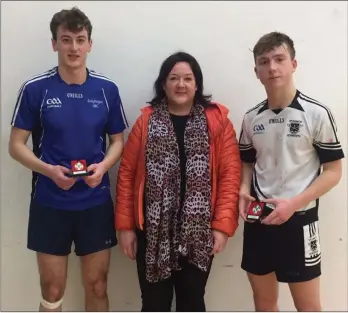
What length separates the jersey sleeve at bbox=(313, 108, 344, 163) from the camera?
5.22 ft

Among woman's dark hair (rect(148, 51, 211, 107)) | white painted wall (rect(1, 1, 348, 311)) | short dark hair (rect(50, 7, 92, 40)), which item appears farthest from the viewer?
white painted wall (rect(1, 1, 348, 311))

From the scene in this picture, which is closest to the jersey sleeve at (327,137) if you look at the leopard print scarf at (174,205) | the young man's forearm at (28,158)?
the leopard print scarf at (174,205)

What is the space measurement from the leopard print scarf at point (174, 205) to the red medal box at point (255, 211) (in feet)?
0.57

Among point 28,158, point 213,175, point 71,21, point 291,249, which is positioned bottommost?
point 291,249

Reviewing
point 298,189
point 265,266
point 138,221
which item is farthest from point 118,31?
point 265,266

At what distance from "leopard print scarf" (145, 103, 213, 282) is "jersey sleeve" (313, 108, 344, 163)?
1.41ft

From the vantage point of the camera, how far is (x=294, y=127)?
162 centimetres

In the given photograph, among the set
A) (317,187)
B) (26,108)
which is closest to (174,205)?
(317,187)

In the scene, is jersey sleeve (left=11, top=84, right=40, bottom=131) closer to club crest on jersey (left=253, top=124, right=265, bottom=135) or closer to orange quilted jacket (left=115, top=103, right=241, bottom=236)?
orange quilted jacket (left=115, top=103, right=241, bottom=236)

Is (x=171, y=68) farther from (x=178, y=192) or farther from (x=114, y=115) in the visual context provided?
(x=178, y=192)

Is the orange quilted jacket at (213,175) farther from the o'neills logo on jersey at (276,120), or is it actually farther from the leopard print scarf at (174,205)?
the o'neills logo on jersey at (276,120)

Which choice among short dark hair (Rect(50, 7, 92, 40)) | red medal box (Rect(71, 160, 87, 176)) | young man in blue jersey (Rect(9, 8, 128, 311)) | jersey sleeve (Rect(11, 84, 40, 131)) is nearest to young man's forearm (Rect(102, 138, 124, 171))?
young man in blue jersey (Rect(9, 8, 128, 311))

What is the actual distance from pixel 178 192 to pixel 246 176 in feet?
0.95

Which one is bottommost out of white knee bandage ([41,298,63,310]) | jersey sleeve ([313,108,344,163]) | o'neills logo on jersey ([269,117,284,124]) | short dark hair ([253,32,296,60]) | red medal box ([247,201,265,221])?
white knee bandage ([41,298,63,310])
